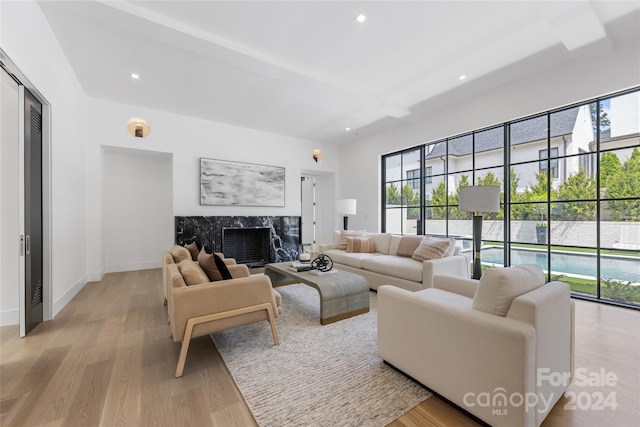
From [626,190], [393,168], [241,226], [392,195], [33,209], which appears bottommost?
[241,226]

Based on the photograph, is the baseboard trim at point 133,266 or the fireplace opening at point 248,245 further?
the fireplace opening at point 248,245

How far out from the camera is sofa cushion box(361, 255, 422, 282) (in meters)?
3.46

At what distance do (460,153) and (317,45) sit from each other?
3.30m

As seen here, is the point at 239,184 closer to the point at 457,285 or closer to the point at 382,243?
the point at 382,243

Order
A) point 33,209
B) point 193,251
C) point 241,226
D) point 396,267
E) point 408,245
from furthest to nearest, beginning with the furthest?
point 241,226 < point 408,245 < point 396,267 < point 193,251 < point 33,209

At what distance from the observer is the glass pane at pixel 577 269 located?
3484 millimetres

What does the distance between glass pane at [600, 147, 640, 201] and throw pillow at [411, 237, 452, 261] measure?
6.64ft

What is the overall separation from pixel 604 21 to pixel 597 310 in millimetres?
3219

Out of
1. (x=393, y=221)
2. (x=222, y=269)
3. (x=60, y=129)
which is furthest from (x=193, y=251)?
(x=393, y=221)

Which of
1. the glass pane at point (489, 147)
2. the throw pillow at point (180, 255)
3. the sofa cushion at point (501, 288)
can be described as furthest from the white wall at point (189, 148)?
Answer: the sofa cushion at point (501, 288)

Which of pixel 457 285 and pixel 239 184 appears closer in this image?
pixel 457 285

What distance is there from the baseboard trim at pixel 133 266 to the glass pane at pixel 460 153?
6.52 meters

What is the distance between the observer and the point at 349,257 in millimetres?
4473

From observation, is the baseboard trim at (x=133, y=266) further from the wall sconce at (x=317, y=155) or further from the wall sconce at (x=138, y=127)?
the wall sconce at (x=317, y=155)
